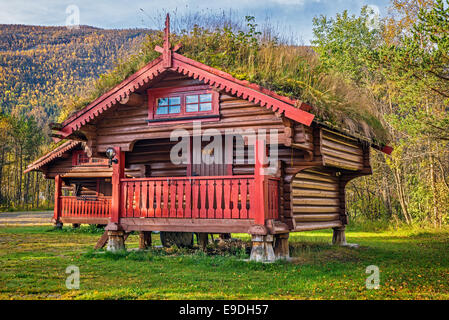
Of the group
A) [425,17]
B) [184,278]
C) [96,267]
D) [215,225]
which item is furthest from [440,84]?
[96,267]

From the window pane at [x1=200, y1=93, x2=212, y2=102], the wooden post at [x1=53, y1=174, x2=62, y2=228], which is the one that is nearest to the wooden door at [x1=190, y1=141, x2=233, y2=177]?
the window pane at [x1=200, y1=93, x2=212, y2=102]

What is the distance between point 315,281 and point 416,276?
2536mm

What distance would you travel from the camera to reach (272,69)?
43.6 feet

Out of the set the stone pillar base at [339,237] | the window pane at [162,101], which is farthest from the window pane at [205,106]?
the stone pillar base at [339,237]

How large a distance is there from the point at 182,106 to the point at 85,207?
1292 cm

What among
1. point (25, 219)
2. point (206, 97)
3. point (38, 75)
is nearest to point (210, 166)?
point (206, 97)

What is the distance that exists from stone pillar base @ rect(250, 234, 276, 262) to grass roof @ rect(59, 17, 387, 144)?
132 inches

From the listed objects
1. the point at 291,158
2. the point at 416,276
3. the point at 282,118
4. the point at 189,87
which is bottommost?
the point at 416,276

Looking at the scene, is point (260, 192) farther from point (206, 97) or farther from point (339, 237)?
point (339, 237)

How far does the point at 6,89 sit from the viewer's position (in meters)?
112

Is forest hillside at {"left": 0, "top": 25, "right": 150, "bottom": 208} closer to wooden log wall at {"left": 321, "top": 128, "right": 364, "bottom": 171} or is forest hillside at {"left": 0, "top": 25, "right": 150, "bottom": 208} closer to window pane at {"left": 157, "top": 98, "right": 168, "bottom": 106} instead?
window pane at {"left": 157, "top": 98, "right": 168, "bottom": 106}

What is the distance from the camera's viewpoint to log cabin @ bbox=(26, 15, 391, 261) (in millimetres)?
11367

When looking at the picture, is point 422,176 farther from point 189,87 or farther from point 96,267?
point 96,267

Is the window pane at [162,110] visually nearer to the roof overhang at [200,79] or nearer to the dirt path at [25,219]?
the roof overhang at [200,79]
